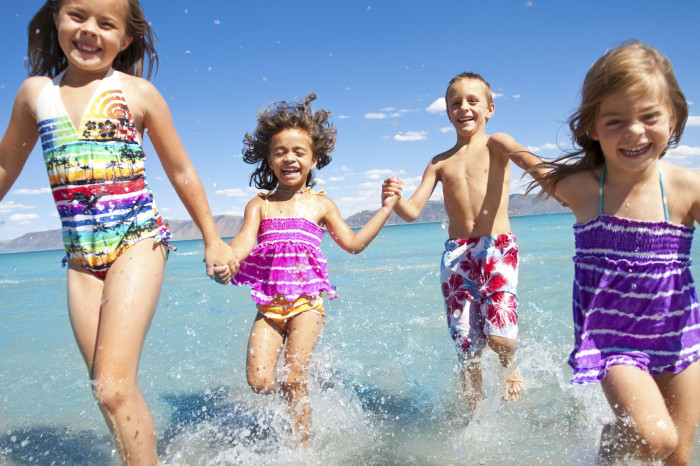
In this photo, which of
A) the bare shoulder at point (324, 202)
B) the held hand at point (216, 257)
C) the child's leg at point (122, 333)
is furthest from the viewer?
the bare shoulder at point (324, 202)

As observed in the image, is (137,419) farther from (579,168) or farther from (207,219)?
(579,168)

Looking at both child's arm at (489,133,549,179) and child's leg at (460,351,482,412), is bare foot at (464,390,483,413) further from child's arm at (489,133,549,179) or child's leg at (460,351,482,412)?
child's arm at (489,133,549,179)

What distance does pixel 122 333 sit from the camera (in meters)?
2.26

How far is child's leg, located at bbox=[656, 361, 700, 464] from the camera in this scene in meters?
2.21

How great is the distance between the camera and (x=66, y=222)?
8.04 feet

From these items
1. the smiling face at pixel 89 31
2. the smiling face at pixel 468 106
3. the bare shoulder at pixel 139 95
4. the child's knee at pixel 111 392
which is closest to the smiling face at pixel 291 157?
the smiling face at pixel 468 106

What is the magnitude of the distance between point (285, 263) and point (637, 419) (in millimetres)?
2204

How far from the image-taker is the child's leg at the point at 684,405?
87.2 inches

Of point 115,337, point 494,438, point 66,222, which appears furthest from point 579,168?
A: point 66,222

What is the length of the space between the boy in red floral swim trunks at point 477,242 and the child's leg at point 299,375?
3.50 ft

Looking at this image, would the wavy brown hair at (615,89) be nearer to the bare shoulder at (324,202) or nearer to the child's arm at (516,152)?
the child's arm at (516,152)

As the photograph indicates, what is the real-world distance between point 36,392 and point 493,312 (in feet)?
12.7

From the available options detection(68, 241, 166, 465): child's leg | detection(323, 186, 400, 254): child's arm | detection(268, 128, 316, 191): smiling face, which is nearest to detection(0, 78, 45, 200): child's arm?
detection(68, 241, 166, 465): child's leg

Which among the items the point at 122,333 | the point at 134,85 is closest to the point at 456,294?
the point at 122,333
